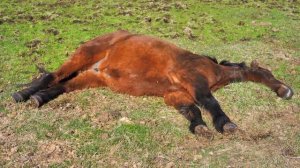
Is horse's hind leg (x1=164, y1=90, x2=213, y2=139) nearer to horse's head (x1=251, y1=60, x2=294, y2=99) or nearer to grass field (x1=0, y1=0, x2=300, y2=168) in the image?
grass field (x1=0, y1=0, x2=300, y2=168)

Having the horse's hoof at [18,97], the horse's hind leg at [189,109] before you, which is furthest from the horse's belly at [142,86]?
the horse's hoof at [18,97]

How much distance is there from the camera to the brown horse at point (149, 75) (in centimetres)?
599

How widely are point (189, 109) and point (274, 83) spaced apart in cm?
180

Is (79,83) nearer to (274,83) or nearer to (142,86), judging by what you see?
(142,86)

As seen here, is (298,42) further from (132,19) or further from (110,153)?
(110,153)

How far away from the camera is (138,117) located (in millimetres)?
6020

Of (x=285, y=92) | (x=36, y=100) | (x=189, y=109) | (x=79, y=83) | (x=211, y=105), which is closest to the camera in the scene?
(x=211, y=105)

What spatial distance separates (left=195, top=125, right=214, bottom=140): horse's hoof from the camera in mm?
5328

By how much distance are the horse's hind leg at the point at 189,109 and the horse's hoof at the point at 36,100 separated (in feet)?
5.82

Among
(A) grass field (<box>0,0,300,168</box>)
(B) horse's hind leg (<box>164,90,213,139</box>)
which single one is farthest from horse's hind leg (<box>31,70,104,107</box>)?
(B) horse's hind leg (<box>164,90,213,139</box>)

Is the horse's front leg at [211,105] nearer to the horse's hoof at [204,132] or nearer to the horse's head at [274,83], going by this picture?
the horse's hoof at [204,132]

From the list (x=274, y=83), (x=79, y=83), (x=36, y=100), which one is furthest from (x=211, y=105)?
(x=36, y=100)

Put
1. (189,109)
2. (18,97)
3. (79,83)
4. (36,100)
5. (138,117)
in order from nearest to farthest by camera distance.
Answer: (189,109), (138,117), (36,100), (18,97), (79,83)

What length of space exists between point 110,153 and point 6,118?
176cm
